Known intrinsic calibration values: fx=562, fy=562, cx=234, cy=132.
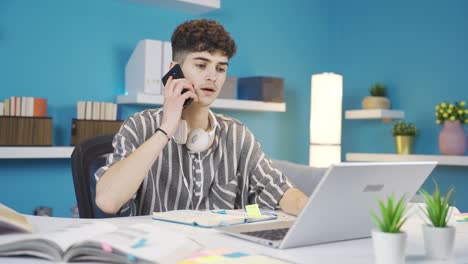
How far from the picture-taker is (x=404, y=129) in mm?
3734

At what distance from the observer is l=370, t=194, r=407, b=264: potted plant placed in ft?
2.93

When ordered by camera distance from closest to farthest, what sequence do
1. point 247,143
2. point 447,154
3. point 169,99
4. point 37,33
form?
point 169,99, point 247,143, point 37,33, point 447,154

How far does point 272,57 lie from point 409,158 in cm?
122

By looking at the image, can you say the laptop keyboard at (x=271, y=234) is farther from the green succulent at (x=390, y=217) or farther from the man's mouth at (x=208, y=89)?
the man's mouth at (x=208, y=89)

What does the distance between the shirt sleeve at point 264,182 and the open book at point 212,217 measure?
0.81 feet

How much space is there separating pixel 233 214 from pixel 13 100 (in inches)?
70.8

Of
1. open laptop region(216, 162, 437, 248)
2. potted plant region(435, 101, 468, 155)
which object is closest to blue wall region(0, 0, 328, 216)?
potted plant region(435, 101, 468, 155)

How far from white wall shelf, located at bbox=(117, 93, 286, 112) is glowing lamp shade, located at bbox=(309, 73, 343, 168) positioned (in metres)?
0.25

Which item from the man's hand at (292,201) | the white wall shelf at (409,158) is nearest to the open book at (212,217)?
the man's hand at (292,201)

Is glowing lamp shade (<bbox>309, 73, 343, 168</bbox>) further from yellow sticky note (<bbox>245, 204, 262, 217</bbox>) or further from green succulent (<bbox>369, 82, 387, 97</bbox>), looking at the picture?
yellow sticky note (<bbox>245, 204, 262, 217</bbox>)

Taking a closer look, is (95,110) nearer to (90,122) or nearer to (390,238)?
(90,122)

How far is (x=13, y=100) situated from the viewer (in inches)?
111

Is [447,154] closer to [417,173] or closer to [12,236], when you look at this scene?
[417,173]

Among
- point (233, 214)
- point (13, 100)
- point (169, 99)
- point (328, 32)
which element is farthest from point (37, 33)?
point (328, 32)
